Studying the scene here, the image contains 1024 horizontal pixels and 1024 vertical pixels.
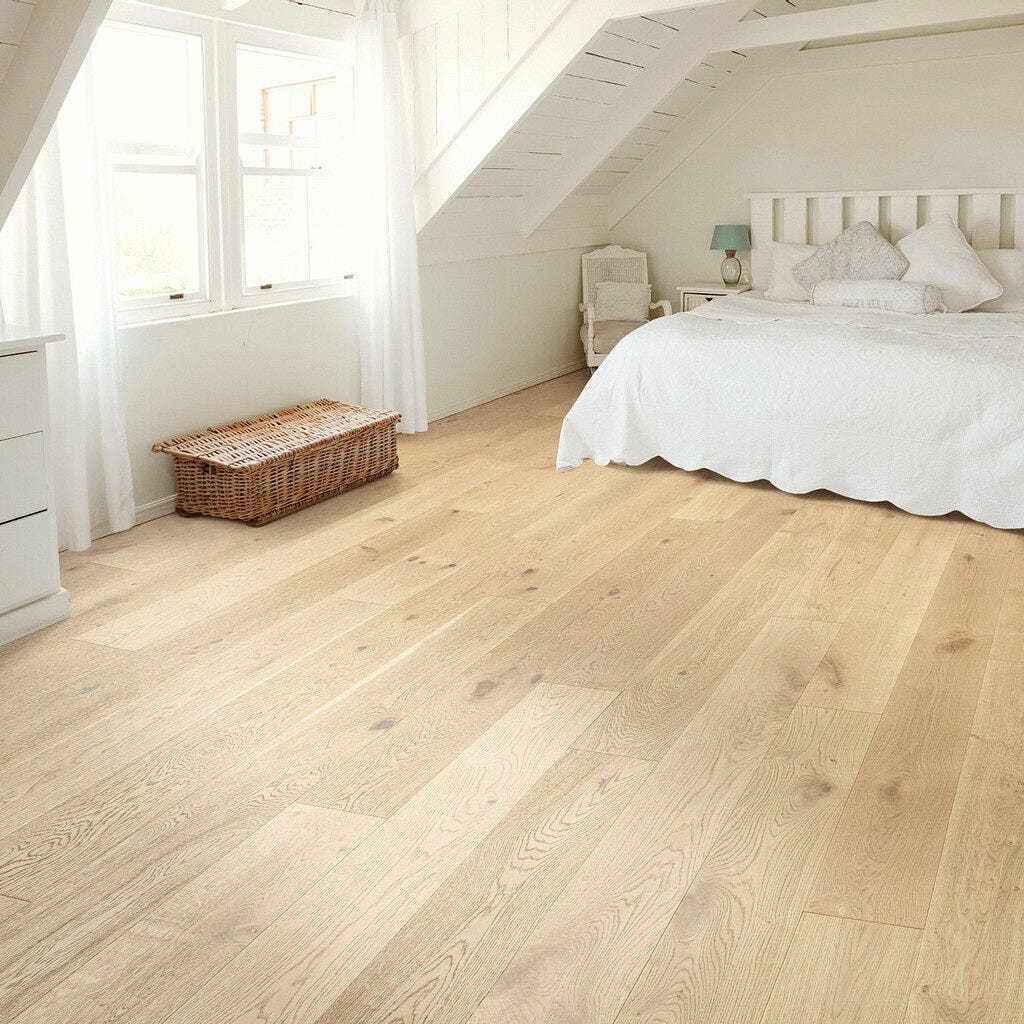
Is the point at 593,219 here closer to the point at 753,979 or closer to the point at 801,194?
the point at 801,194

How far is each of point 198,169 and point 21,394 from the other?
1.56 metres

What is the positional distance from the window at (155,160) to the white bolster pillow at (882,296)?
2767 millimetres

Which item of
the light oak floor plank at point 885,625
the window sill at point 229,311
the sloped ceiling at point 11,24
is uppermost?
the sloped ceiling at point 11,24

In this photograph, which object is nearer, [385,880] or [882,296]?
[385,880]

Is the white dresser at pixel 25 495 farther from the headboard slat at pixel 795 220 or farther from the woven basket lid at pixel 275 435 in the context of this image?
the headboard slat at pixel 795 220

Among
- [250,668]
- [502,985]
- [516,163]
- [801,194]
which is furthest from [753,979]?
[801,194]

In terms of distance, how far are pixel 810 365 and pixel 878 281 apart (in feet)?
4.27

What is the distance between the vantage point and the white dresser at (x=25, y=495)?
2.70m

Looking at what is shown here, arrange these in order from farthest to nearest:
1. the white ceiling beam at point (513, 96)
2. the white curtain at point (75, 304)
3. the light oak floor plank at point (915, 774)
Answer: the white ceiling beam at point (513, 96), the white curtain at point (75, 304), the light oak floor plank at point (915, 774)

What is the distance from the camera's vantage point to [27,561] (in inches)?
109

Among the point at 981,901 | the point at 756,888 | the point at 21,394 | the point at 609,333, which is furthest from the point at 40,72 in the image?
the point at 609,333

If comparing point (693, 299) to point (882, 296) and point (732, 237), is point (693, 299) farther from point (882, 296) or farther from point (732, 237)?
point (882, 296)

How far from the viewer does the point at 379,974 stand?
155 centimetres

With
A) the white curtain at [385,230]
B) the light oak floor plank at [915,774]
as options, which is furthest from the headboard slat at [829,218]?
the light oak floor plank at [915,774]
